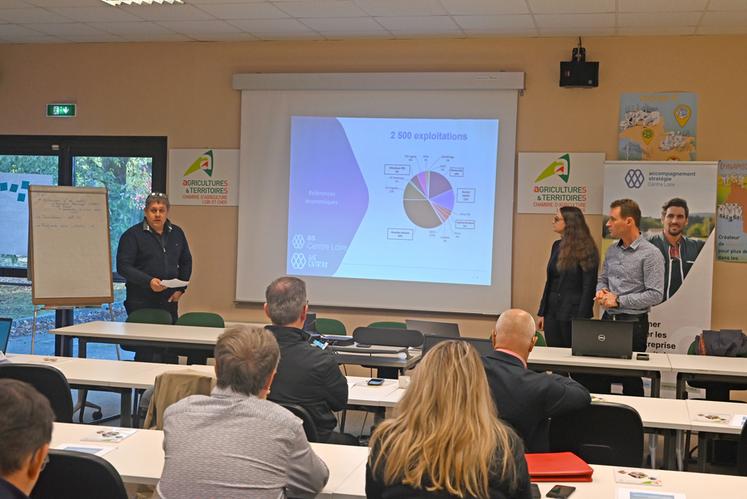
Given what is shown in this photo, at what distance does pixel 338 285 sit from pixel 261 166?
4.66 ft

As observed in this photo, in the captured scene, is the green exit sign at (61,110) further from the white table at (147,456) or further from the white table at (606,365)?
the white table at (147,456)

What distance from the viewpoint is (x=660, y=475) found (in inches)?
121

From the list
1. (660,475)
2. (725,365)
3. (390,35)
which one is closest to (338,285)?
(390,35)

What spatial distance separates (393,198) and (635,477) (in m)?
5.39

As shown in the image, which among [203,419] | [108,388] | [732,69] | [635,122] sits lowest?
[108,388]

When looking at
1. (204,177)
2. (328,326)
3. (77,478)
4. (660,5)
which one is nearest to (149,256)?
(204,177)

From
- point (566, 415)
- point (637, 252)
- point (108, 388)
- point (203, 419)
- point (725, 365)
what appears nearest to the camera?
point (203, 419)

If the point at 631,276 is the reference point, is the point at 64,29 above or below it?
above

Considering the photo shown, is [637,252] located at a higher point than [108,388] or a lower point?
higher

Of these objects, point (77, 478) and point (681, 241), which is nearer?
point (77, 478)

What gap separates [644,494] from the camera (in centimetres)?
283

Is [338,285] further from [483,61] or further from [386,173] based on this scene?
[483,61]

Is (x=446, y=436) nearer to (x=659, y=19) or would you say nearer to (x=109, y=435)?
(x=109, y=435)

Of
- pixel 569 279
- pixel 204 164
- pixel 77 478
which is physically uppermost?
pixel 204 164
